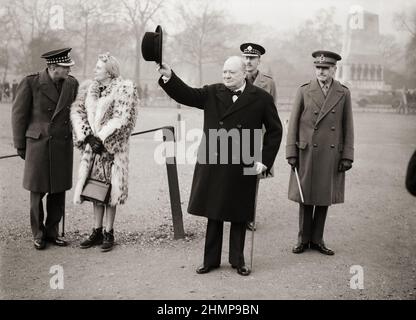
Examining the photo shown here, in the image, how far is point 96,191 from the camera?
5.26m

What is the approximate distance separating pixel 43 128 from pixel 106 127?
2.45 ft

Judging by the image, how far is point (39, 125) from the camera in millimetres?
5359

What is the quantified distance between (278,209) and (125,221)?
2.38m

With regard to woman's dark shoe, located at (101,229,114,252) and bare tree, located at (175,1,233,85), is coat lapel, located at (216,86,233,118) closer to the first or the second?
woman's dark shoe, located at (101,229,114,252)

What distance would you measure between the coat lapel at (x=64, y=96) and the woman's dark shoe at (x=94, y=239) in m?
1.39

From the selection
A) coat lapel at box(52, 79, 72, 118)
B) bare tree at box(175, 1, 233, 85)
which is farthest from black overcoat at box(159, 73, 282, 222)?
bare tree at box(175, 1, 233, 85)

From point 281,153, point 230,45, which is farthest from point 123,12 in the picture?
point 281,153

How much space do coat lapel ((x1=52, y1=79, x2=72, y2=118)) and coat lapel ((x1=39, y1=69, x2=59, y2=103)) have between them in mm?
55

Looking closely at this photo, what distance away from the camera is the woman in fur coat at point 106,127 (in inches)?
205

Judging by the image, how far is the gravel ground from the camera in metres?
4.34

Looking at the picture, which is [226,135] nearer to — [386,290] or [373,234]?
[386,290]

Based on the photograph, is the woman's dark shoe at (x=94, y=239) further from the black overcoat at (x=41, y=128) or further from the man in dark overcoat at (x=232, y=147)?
the man in dark overcoat at (x=232, y=147)

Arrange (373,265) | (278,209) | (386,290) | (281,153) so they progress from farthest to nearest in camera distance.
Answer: (281,153) < (278,209) < (373,265) < (386,290)

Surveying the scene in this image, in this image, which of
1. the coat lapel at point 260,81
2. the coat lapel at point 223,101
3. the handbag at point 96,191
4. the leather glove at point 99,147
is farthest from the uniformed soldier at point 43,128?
the coat lapel at point 260,81
